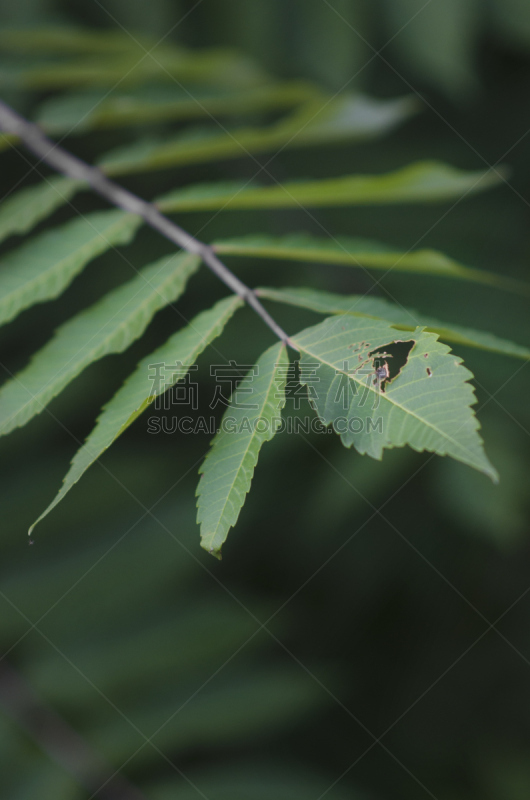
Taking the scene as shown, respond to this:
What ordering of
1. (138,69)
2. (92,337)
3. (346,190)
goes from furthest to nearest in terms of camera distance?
1. (138,69)
2. (346,190)
3. (92,337)

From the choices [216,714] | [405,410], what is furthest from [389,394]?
[216,714]

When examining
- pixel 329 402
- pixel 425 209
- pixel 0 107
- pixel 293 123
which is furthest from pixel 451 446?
pixel 425 209

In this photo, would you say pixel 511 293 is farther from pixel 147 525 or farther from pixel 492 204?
pixel 147 525

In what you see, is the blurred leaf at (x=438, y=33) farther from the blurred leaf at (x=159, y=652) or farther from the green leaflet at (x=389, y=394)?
the blurred leaf at (x=159, y=652)

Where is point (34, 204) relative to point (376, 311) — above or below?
below

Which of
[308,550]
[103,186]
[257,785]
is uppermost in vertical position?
[103,186]

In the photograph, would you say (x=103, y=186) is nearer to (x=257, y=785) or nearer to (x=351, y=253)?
(x=351, y=253)

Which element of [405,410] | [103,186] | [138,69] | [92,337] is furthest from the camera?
[138,69]
